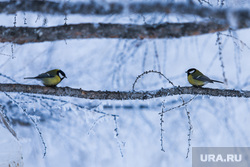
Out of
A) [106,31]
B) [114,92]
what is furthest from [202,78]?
[106,31]

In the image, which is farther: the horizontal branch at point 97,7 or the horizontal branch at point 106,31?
the horizontal branch at point 106,31

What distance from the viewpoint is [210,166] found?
9.23 ft

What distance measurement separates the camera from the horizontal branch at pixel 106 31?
1.50 metres

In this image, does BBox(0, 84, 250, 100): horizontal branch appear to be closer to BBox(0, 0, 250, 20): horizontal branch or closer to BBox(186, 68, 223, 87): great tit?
BBox(186, 68, 223, 87): great tit

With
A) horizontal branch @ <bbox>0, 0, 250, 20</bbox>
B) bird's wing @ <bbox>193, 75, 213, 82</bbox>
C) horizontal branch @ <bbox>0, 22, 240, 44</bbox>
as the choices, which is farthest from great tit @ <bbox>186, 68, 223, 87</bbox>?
horizontal branch @ <bbox>0, 0, 250, 20</bbox>

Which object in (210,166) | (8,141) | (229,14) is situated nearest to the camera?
(229,14)

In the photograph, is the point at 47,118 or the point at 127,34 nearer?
the point at 127,34

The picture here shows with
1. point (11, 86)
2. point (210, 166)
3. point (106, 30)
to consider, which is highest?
point (106, 30)

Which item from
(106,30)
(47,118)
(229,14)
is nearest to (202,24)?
(229,14)

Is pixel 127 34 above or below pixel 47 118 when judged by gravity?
above

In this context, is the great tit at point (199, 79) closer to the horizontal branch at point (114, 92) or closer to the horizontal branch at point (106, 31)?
the horizontal branch at point (114, 92)

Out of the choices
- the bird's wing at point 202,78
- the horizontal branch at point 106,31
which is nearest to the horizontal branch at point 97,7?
the horizontal branch at point 106,31

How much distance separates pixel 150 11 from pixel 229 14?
1.59 feet

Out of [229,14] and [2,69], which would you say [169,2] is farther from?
[2,69]
